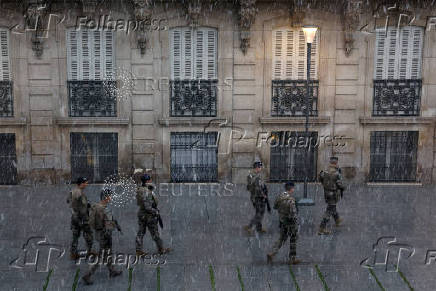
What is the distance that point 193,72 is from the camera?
17547 mm

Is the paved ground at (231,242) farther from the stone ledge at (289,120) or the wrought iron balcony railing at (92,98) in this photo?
the wrought iron balcony railing at (92,98)

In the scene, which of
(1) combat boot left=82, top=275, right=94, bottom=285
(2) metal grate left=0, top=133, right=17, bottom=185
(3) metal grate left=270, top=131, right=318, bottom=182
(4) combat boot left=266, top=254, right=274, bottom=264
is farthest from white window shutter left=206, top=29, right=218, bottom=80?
(1) combat boot left=82, top=275, right=94, bottom=285

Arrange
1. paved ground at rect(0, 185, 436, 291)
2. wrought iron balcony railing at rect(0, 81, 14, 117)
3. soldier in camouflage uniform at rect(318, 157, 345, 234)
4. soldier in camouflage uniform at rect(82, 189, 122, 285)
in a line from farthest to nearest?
wrought iron balcony railing at rect(0, 81, 14, 117), soldier in camouflage uniform at rect(318, 157, 345, 234), paved ground at rect(0, 185, 436, 291), soldier in camouflage uniform at rect(82, 189, 122, 285)

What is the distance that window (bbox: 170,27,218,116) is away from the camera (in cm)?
1739

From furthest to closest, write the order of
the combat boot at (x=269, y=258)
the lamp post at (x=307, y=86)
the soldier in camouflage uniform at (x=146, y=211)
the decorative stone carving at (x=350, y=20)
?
the decorative stone carving at (x=350, y=20), the lamp post at (x=307, y=86), the combat boot at (x=269, y=258), the soldier in camouflage uniform at (x=146, y=211)

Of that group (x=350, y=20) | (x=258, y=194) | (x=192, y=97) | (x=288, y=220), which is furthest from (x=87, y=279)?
(x=350, y=20)

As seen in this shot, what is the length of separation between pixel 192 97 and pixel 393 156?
21.2 feet

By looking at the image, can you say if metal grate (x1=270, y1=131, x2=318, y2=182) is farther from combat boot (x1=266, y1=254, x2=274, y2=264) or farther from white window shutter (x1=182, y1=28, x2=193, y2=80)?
combat boot (x1=266, y1=254, x2=274, y2=264)

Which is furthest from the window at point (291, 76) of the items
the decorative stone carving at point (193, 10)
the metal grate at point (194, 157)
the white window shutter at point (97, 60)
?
the white window shutter at point (97, 60)

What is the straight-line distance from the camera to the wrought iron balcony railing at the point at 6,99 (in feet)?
57.2

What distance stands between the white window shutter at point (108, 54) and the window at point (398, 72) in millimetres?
7871

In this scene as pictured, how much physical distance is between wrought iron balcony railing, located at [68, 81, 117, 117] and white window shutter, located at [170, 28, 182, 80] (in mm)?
1821

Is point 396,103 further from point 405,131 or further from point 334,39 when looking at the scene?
point 334,39

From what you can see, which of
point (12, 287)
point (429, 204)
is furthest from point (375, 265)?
point (12, 287)
